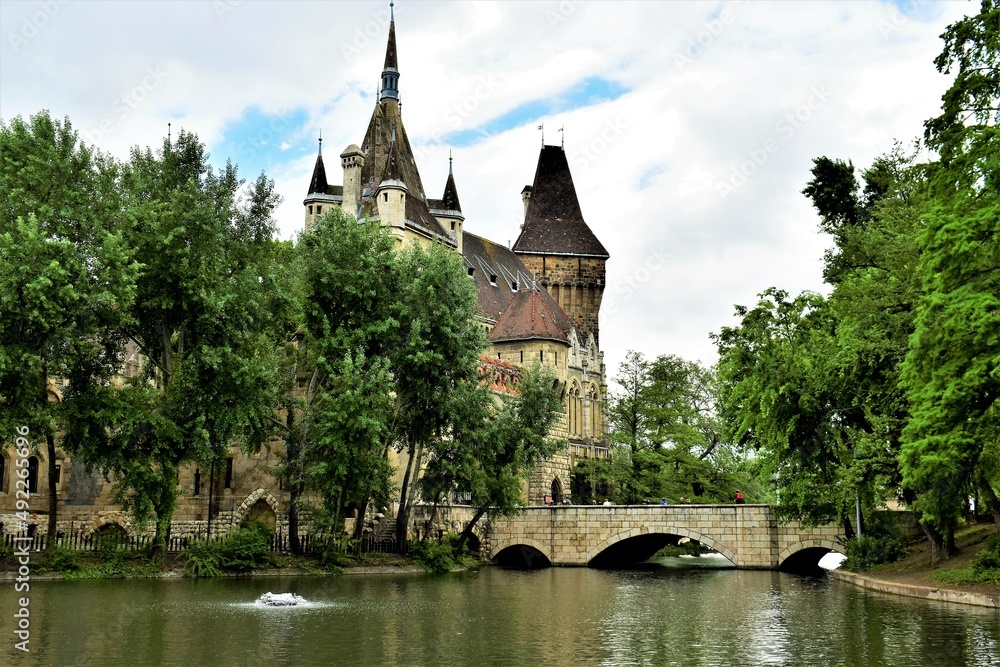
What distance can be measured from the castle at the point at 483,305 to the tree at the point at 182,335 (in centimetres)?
450

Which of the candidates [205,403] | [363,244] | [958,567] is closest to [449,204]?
[363,244]

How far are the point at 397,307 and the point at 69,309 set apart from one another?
404 inches

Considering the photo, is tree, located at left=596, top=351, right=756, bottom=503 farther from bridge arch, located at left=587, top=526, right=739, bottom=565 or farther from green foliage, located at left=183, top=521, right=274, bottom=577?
green foliage, located at left=183, top=521, right=274, bottom=577

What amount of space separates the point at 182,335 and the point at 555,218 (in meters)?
58.4

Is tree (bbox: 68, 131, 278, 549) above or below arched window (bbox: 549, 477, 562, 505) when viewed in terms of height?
above

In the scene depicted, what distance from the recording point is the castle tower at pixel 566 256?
84062 millimetres

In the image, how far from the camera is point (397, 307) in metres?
33.6

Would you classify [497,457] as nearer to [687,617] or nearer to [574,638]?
[687,617]

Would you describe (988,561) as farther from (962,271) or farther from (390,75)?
(390,75)

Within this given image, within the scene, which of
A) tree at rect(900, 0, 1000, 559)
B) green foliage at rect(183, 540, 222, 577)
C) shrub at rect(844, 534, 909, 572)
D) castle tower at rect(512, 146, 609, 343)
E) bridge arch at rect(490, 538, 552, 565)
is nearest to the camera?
tree at rect(900, 0, 1000, 559)

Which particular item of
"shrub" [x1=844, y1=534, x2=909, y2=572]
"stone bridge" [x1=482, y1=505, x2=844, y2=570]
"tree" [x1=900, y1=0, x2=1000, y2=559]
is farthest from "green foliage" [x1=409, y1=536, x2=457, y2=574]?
"tree" [x1=900, y1=0, x2=1000, y2=559]

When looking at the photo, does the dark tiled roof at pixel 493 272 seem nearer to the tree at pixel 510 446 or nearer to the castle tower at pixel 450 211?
the castle tower at pixel 450 211

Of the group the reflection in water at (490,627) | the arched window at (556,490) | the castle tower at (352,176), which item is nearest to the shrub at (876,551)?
the reflection in water at (490,627)

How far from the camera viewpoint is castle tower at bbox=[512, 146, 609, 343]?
84062mm
